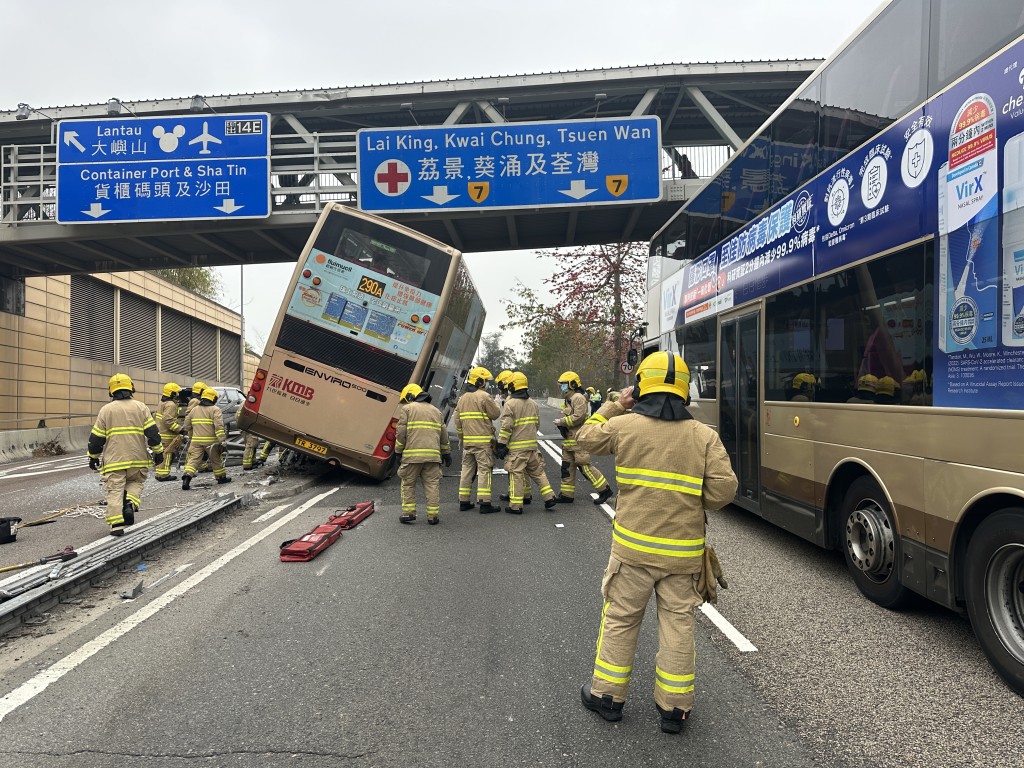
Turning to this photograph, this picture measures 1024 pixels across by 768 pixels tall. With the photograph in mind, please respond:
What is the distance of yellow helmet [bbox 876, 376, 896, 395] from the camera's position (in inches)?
177

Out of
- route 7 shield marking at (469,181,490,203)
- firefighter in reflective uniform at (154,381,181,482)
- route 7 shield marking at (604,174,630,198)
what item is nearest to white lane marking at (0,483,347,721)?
firefighter in reflective uniform at (154,381,181,482)

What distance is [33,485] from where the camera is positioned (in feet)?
40.8

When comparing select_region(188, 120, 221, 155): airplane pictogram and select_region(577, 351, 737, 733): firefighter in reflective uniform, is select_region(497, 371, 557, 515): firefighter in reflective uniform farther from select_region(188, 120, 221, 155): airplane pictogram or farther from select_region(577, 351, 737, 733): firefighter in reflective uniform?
select_region(188, 120, 221, 155): airplane pictogram

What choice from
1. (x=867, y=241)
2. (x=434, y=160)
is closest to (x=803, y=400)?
(x=867, y=241)

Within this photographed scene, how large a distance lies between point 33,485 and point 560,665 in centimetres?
1230

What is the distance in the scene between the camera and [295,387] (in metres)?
10.5

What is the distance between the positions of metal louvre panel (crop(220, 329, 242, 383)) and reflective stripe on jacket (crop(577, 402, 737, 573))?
42.9 meters

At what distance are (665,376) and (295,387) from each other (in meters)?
8.24

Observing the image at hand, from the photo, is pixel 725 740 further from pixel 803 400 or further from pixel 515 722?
pixel 803 400

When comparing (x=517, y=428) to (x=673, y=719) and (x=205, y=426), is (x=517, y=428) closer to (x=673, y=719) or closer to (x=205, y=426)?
(x=205, y=426)

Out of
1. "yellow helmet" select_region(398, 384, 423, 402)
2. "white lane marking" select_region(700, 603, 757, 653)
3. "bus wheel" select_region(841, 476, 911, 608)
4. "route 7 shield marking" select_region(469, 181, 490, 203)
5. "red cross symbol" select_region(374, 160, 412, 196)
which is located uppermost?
"red cross symbol" select_region(374, 160, 412, 196)

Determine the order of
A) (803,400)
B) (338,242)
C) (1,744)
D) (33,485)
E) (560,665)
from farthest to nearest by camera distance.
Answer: (33,485) < (338,242) < (803,400) < (560,665) < (1,744)

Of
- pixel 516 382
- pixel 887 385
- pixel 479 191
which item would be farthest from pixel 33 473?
pixel 887 385

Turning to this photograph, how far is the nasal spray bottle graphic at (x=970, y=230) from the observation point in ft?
11.8
